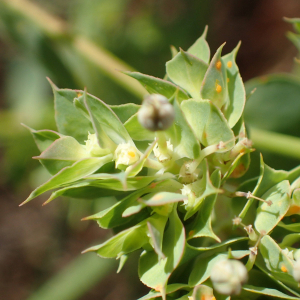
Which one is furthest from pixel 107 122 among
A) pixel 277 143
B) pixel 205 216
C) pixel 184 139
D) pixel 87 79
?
pixel 87 79

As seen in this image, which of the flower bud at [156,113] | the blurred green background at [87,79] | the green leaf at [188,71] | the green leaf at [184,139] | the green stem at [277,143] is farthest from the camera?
the blurred green background at [87,79]

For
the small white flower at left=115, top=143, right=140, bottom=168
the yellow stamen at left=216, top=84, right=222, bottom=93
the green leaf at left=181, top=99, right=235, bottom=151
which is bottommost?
the small white flower at left=115, top=143, right=140, bottom=168

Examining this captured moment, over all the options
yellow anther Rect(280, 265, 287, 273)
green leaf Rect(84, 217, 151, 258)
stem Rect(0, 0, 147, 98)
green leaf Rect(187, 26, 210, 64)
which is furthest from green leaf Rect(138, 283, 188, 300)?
stem Rect(0, 0, 147, 98)

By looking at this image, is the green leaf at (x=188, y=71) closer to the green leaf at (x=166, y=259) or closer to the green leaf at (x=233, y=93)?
the green leaf at (x=233, y=93)

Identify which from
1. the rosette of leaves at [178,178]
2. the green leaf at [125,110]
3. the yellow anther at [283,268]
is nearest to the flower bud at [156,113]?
the rosette of leaves at [178,178]

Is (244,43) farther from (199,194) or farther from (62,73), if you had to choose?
(199,194)

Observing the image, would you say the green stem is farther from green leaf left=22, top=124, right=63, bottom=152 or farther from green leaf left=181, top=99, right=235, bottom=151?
green leaf left=22, top=124, right=63, bottom=152

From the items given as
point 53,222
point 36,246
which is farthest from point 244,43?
point 36,246
